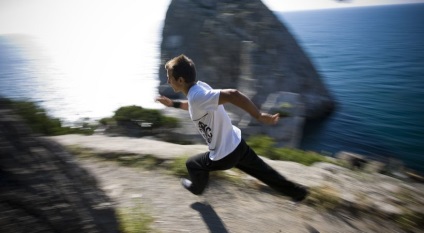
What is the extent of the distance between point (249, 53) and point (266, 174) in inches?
1362

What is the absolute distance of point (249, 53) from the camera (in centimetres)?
3697

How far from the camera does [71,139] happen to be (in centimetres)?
593

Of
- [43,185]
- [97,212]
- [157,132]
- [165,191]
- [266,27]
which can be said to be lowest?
[157,132]

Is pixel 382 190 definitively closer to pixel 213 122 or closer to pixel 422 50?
pixel 213 122

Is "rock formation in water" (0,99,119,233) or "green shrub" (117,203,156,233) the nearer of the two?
"rock formation in water" (0,99,119,233)

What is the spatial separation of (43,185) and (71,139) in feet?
13.3

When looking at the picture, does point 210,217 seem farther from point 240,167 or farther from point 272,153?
point 272,153

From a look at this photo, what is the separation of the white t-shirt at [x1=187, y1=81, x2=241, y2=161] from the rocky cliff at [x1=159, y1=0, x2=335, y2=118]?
29.5m

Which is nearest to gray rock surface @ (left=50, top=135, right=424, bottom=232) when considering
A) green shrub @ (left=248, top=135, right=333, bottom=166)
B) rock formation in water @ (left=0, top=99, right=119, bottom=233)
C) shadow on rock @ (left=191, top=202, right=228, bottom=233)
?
shadow on rock @ (left=191, top=202, right=228, bottom=233)

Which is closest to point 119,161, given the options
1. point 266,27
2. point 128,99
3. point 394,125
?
point 394,125

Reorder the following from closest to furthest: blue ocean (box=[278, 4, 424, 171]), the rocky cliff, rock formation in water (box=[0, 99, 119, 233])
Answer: rock formation in water (box=[0, 99, 119, 233]) < blue ocean (box=[278, 4, 424, 171]) < the rocky cliff

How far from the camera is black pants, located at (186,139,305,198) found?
339cm

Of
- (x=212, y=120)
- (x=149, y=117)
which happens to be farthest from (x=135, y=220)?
(x=149, y=117)

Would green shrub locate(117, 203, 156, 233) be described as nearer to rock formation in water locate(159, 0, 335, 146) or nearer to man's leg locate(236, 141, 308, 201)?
man's leg locate(236, 141, 308, 201)
